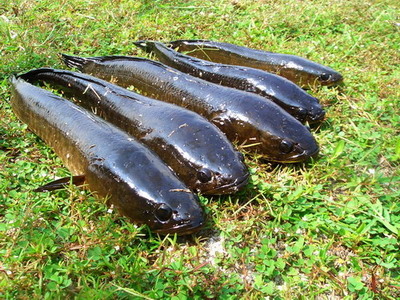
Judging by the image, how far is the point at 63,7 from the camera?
7.07 meters

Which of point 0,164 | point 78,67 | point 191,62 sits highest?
point 191,62

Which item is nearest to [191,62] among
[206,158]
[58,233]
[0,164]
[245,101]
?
[245,101]

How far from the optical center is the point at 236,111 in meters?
4.21

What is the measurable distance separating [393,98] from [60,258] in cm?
452

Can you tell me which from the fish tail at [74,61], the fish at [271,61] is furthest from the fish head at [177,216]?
the fish tail at [74,61]

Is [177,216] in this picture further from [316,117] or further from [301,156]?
[316,117]

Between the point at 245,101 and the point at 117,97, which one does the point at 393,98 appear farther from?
the point at 117,97

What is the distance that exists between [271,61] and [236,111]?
67.9 inches

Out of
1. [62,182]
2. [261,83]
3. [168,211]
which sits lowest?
[62,182]

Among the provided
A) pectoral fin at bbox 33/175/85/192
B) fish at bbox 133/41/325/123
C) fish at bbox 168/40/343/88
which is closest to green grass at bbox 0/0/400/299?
pectoral fin at bbox 33/175/85/192

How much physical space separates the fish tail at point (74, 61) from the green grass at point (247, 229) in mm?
222

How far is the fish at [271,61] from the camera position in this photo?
5383 mm

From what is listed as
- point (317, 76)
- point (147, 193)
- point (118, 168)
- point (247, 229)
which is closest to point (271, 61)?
point (317, 76)

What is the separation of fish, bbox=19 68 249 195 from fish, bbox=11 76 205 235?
231 millimetres
